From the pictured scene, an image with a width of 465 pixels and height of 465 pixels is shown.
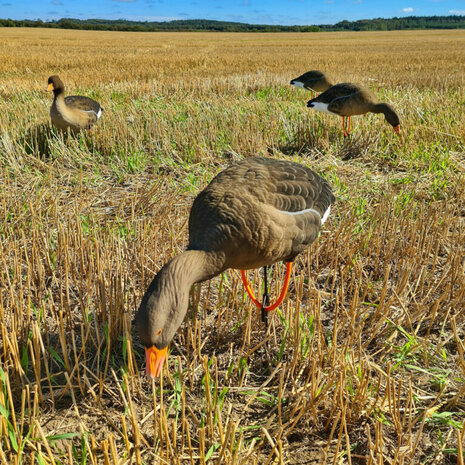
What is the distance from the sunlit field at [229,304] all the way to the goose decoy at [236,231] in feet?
1.19

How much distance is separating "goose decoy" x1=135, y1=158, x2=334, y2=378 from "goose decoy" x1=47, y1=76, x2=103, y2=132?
4730 millimetres

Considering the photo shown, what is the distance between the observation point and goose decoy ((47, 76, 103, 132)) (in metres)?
6.91

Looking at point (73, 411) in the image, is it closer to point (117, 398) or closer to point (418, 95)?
point (117, 398)

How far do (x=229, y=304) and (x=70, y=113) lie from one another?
5.08 metres

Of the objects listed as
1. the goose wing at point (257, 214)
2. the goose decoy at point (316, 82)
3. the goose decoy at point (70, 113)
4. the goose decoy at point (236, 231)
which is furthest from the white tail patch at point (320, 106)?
the goose wing at point (257, 214)

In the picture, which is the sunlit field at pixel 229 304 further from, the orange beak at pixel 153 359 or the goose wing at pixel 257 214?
the goose wing at pixel 257 214

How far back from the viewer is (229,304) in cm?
331

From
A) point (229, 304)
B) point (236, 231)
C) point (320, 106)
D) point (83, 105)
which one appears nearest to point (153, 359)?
point (236, 231)

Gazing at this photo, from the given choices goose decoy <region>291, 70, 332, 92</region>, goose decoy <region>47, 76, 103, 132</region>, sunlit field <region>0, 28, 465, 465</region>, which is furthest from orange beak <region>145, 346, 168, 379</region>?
goose decoy <region>291, 70, 332, 92</region>

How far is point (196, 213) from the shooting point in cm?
268

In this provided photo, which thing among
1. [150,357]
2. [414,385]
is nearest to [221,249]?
[150,357]

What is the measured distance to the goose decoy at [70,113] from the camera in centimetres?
691

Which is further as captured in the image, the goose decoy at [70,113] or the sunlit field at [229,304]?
the goose decoy at [70,113]

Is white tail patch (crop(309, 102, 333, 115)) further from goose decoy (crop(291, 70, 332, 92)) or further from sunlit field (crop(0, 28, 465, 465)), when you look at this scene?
goose decoy (crop(291, 70, 332, 92))
